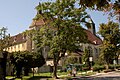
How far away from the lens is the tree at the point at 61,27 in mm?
40594

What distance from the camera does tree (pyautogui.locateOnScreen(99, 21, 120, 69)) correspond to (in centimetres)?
5928

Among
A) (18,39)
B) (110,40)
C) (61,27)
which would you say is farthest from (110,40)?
(18,39)

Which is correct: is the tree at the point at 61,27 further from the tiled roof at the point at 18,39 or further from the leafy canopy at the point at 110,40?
the tiled roof at the point at 18,39

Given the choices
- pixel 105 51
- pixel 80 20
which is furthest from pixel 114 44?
pixel 80 20

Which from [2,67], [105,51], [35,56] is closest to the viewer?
[2,67]

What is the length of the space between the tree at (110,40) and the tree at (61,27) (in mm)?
18491

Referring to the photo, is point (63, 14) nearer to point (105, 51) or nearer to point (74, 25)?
point (74, 25)

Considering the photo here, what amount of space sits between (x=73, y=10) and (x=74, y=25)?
235 centimetres

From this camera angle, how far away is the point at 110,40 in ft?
198

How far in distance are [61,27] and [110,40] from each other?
22145mm

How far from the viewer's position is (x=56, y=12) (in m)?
41.2

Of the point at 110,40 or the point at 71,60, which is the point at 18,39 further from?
the point at 110,40

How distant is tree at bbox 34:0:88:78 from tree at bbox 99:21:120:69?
728 inches

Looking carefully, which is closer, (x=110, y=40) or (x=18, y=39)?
(x=110, y=40)
